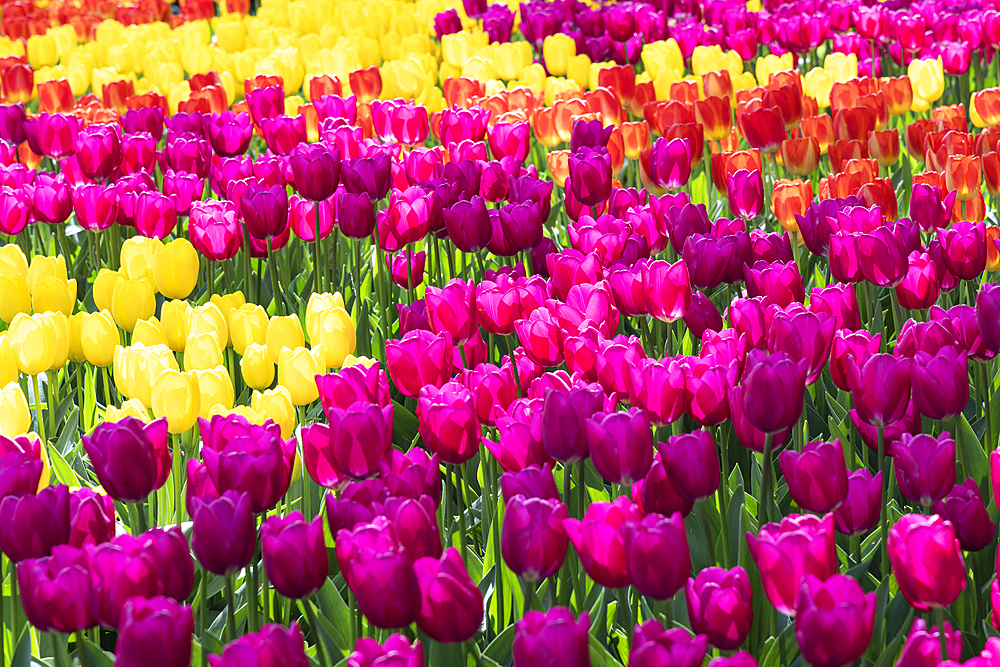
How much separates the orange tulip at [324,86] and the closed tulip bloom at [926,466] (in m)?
3.60

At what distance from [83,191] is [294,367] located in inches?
57.2

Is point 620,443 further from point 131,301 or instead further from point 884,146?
point 884,146

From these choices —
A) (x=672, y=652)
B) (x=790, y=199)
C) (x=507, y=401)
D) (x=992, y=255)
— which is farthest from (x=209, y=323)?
(x=992, y=255)

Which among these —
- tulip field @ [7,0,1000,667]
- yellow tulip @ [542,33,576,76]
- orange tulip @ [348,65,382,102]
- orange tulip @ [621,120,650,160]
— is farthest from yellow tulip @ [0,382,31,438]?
yellow tulip @ [542,33,576,76]

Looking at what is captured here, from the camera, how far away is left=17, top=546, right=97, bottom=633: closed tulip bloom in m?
1.31

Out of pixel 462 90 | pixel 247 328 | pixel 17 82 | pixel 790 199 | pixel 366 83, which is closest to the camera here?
pixel 247 328

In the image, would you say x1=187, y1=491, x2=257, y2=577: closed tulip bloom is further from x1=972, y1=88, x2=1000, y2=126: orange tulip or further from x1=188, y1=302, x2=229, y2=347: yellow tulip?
x1=972, y1=88, x2=1000, y2=126: orange tulip

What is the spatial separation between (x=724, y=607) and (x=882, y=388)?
601mm

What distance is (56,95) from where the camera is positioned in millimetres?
4777

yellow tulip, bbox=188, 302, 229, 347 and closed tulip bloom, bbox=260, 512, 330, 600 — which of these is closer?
closed tulip bloom, bbox=260, 512, 330, 600

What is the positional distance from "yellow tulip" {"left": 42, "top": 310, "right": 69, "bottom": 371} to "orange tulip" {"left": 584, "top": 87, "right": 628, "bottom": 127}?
8.09 ft

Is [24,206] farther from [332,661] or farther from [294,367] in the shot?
[332,661]

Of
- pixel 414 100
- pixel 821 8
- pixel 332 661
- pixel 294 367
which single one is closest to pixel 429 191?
pixel 294 367

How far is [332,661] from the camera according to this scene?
5.41 ft
